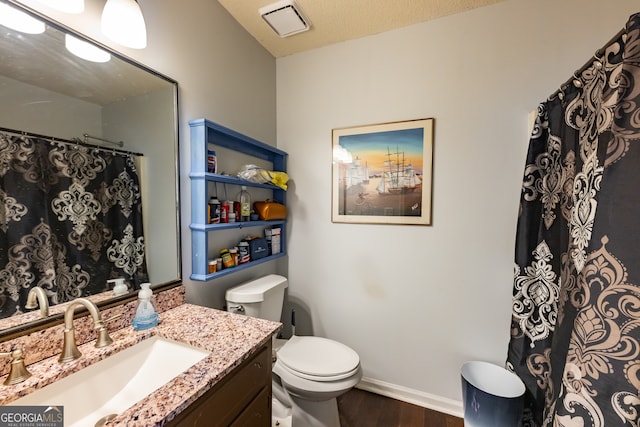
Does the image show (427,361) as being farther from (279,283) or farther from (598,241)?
(598,241)

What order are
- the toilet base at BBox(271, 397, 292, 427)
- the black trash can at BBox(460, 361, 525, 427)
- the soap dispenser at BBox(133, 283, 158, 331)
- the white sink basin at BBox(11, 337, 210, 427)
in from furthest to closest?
the toilet base at BBox(271, 397, 292, 427) → the black trash can at BBox(460, 361, 525, 427) → the soap dispenser at BBox(133, 283, 158, 331) → the white sink basin at BBox(11, 337, 210, 427)

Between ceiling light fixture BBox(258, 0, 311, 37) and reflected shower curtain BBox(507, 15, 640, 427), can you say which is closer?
reflected shower curtain BBox(507, 15, 640, 427)

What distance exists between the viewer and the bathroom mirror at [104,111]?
76 cm

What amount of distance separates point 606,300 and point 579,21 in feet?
5.00

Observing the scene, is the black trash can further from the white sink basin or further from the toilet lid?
the white sink basin

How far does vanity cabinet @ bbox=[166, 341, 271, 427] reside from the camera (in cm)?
69

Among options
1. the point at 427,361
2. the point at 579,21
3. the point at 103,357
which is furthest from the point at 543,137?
the point at 103,357

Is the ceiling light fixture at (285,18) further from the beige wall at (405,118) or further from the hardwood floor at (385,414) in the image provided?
the hardwood floor at (385,414)

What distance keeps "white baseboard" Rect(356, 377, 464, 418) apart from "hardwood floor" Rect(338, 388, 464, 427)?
0.02 meters

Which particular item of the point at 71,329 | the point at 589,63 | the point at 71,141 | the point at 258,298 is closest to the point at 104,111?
the point at 71,141

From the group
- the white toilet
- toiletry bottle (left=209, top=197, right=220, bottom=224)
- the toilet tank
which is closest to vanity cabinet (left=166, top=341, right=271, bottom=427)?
the white toilet

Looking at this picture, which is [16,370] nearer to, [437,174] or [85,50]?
[85,50]

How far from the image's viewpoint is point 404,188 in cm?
167

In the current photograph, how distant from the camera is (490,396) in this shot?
125 cm
